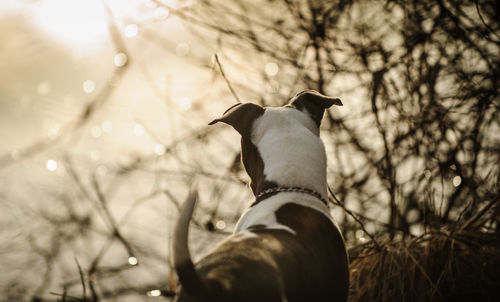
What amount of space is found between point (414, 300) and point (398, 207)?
1.24m

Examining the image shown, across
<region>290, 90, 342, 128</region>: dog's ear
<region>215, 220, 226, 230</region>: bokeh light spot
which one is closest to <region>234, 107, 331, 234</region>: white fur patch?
<region>290, 90, 342, 128</region>: dog's ear

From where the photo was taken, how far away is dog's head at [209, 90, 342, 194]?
9.25 ft

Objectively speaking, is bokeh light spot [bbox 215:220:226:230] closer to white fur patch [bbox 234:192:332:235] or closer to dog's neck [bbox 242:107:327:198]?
dog's neck [bbox 242:107:327:198]

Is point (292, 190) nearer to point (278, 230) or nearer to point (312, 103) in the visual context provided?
point (278, 230)

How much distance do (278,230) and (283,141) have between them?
2.38ft

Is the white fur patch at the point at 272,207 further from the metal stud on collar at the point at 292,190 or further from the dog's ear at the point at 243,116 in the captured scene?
the dog's ear at the point at 243,116

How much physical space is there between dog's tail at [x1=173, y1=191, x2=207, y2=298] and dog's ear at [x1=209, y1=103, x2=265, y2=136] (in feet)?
4.21

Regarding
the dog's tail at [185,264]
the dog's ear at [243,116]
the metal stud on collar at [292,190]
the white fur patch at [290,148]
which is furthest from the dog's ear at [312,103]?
the dog's tail at [185,264]

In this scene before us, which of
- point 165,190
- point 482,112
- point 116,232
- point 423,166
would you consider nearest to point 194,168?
point 165,190

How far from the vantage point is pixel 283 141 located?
295cm

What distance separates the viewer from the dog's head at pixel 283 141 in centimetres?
282

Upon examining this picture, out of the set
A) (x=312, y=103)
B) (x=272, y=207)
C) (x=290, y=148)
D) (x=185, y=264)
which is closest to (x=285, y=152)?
(x=290, y=148)

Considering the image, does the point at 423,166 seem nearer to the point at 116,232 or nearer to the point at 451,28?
the point at 451,28

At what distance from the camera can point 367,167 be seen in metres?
4.88
